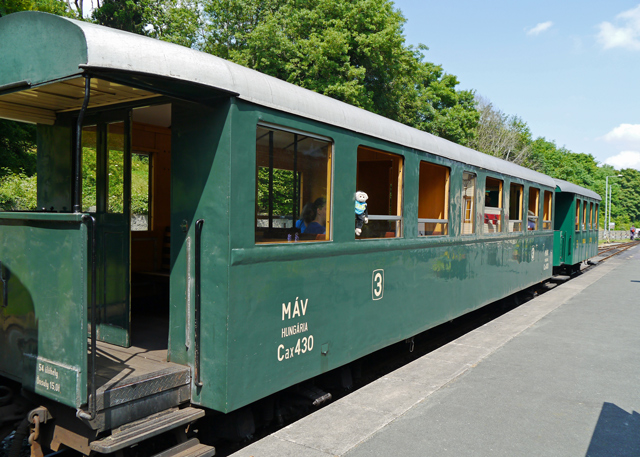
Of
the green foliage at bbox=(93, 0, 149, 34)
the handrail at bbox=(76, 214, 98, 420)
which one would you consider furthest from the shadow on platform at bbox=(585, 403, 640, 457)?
the green foliage at bbox=(93, 0, 149, 34)

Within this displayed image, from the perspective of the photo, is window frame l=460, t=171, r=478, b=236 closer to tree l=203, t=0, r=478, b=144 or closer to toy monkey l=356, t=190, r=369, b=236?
toy monkey l=356, t=190, r=369, b=236

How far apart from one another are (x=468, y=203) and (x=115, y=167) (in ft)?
16.4

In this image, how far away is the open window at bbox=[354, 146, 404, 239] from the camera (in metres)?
5.31

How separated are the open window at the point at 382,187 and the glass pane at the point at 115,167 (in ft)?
7.53

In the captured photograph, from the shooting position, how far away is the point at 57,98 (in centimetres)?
404

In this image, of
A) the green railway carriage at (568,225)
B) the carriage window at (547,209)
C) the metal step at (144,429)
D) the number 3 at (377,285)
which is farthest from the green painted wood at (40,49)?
the green railway carriage at (568,225)

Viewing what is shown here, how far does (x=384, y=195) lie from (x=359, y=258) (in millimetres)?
1275


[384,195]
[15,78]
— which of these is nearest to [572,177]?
[384,195]

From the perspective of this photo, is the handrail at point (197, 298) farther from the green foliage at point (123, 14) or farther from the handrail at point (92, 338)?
the green foliage at point (123, 14)

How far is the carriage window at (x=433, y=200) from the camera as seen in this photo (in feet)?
20.5

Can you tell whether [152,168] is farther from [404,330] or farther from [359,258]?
[404,330]

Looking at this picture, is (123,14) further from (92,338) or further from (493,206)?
(92,338)

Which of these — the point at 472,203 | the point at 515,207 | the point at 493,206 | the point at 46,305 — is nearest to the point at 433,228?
the point at 472,203

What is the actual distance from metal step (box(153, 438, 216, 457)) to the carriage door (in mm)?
1148
